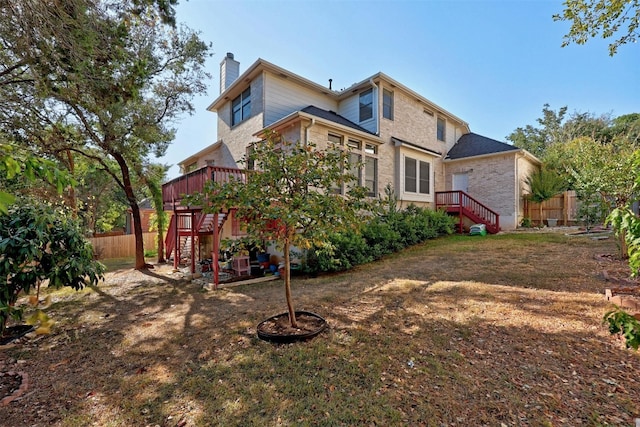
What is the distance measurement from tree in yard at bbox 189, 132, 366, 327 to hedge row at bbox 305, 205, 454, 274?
2099 mm

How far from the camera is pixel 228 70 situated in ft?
46.9

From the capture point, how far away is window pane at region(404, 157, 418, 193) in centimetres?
1313

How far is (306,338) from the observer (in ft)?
12.8

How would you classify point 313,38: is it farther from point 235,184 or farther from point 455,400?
point 455,400

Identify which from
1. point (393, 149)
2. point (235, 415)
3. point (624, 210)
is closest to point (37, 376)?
point (235, 415)

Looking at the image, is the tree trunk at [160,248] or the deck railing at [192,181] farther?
the tree trunk at [160,248]

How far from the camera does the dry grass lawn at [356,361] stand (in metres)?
2.55

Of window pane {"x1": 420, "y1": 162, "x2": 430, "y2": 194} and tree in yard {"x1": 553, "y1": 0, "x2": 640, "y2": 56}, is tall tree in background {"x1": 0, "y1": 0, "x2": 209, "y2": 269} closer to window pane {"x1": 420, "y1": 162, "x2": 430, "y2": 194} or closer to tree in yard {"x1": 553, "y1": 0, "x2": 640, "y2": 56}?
tree in yard {"x1": 553, "y1": 0, "x2": 640, "y2": 56}

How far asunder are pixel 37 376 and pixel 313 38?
1125cm

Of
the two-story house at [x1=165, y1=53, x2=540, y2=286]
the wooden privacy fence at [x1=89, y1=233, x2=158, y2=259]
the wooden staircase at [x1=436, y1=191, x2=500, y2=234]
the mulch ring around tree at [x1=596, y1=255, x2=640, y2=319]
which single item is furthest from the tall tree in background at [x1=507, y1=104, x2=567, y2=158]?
the wooden privacy fence at [x1=89, y1=233, x2=158, y2=259]

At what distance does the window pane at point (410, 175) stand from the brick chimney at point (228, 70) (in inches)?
377

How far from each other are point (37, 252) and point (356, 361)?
4.63m

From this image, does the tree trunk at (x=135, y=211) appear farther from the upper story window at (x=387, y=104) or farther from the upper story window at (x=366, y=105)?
the upper story window at (x=387, y=104)

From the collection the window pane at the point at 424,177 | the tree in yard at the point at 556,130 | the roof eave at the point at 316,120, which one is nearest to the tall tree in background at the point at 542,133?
the tree in yard at the point at 556,130
